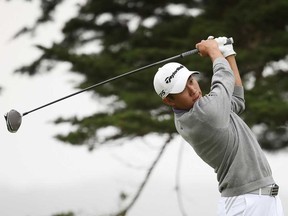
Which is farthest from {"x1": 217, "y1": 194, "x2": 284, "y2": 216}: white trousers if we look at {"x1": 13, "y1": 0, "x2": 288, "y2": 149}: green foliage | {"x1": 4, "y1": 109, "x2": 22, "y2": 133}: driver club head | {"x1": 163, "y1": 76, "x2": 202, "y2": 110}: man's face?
{"x1": 13, "y1": 0, "x2": 288, "y2": 149}: green foliage

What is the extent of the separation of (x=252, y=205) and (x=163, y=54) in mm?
5591

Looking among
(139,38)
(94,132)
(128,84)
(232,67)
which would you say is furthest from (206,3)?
(232,67)

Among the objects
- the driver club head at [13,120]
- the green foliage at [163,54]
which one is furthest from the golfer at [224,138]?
the green foliage at [163,54]

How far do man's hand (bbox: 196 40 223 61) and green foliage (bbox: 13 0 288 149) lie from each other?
14.0 feet

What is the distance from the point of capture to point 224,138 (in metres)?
3.10

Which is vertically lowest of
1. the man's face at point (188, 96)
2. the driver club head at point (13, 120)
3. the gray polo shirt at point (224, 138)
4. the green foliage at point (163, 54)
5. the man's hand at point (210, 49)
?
the gray polo shirt at point (224, 138)

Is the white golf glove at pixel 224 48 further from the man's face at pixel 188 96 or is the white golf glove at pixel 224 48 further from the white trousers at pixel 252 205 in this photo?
the white trousers at pixel 252 205

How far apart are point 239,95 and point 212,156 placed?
0.39 metres

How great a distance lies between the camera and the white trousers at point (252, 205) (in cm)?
318

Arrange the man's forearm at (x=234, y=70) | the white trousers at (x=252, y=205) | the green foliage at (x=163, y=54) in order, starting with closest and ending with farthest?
the white trousers at (x=252, y=205) → the man's forearm at (x=234, y=70) → the green foliage at (x=163, y=54)

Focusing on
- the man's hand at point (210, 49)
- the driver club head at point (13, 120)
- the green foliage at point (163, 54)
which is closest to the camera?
the man's hand at point (210, 49)

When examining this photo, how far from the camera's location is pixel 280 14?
8.56 meters

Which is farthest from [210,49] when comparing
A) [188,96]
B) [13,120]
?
[13,120]

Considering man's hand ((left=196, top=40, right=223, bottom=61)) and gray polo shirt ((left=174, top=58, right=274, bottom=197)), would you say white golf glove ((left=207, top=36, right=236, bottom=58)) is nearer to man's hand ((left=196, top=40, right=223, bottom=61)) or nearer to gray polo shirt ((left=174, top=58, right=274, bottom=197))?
man's hand ((left=196, top=40, right=223, bottom=61))
